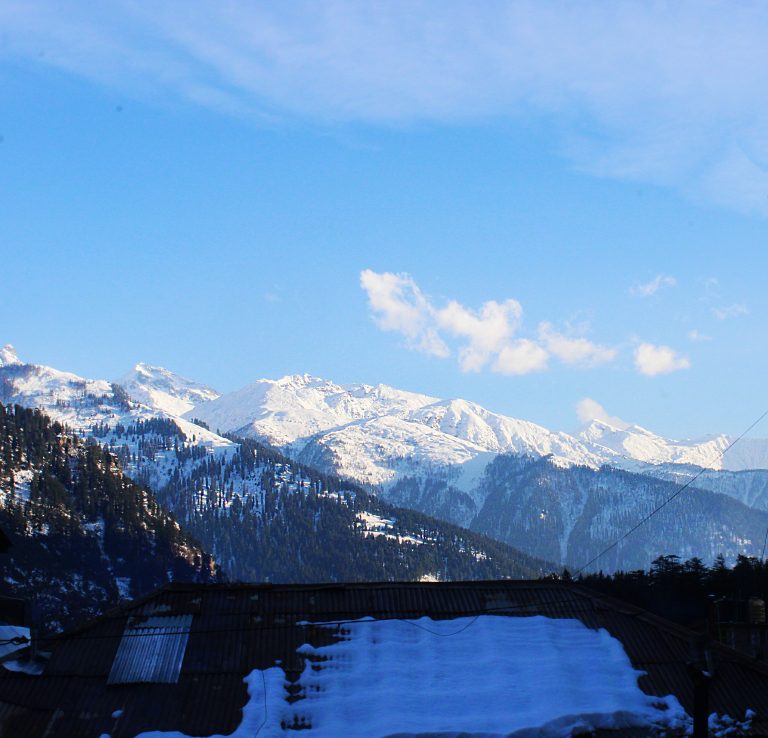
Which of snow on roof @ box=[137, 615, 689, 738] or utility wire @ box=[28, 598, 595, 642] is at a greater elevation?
utility wire @ box=[28, 598, 595, 642]

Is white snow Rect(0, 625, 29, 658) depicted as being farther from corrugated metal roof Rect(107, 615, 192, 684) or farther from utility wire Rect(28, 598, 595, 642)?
corrugated metal roof Rect(107, 615, 192, 684)

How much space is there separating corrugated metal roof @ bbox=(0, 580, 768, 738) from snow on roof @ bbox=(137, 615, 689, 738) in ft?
2.12

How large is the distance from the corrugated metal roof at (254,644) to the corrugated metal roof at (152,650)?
11cm

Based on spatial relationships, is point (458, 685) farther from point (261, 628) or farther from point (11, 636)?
point (11, 636)

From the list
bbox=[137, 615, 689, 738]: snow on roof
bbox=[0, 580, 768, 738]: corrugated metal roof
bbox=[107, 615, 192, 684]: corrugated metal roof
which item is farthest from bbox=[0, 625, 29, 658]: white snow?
bbox=[137, 615, 689, 738]: snow on roof

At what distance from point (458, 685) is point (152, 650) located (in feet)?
33.6

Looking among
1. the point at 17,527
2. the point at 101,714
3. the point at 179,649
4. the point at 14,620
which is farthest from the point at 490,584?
the point at 17,527

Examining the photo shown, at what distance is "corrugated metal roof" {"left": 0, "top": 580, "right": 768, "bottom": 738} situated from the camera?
101 feet

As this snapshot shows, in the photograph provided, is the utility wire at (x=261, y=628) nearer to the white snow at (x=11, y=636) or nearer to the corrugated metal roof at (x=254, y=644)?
the corrugated metal roof at (x=254, y=644)

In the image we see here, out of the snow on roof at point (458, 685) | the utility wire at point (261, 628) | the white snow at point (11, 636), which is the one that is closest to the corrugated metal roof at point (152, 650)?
the utility wire at point (261, 628)

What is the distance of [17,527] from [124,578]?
80.1ft

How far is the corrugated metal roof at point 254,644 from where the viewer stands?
30.8 m

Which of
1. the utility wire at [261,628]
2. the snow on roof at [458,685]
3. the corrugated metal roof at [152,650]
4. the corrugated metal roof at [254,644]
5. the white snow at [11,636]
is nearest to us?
the snow on roof at [458,685]

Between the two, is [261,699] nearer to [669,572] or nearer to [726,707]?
[726,707]
